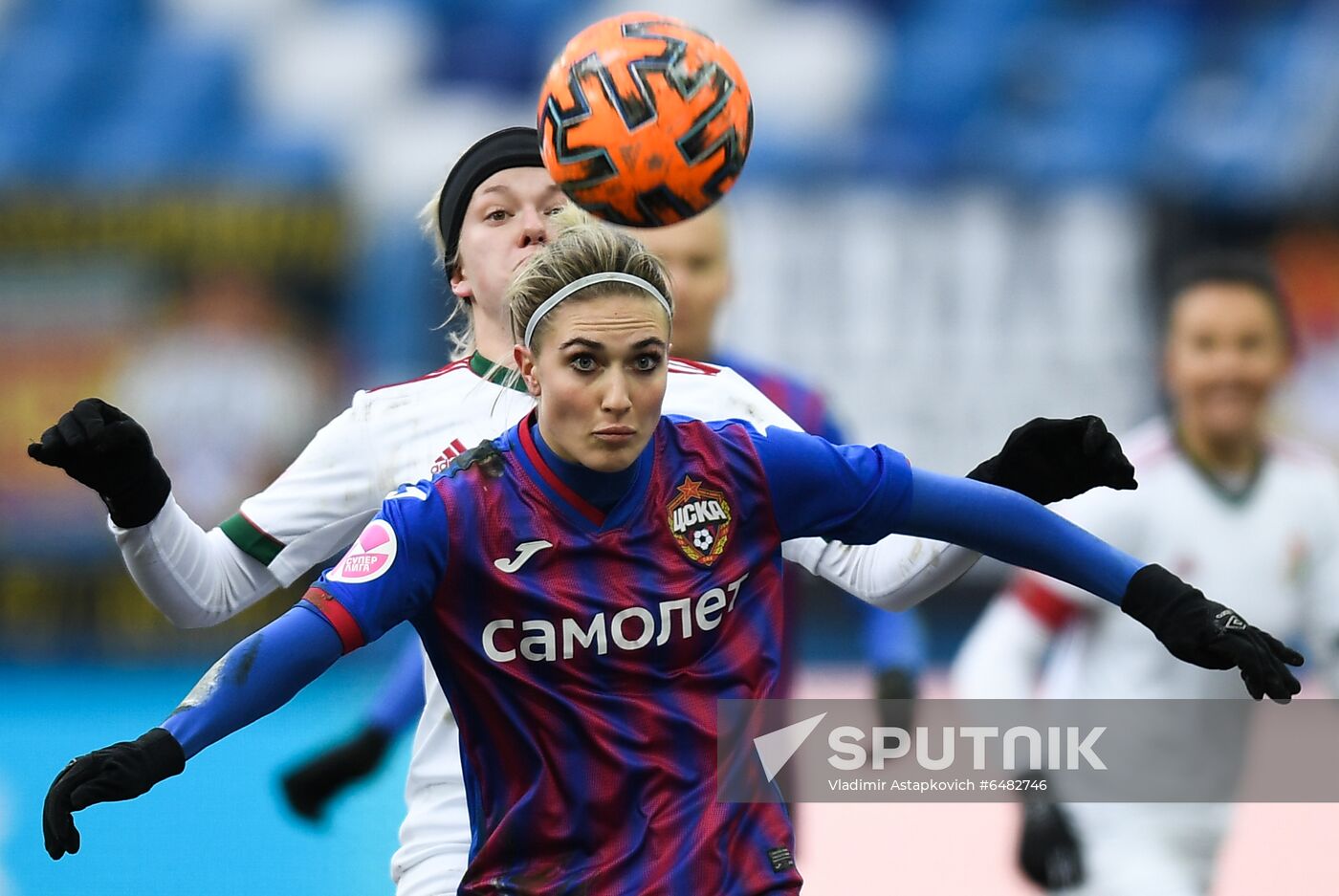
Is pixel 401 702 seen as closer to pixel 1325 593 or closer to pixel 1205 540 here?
pixel 1205 540

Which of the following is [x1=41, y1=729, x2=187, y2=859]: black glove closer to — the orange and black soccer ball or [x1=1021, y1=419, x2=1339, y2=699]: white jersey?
the orange and black soccer ball

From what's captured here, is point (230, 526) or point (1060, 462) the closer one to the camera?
point (1060, 462)

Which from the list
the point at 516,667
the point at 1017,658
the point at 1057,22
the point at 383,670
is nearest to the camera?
the point at 516,667

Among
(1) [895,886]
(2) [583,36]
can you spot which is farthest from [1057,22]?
(2) [583,36]

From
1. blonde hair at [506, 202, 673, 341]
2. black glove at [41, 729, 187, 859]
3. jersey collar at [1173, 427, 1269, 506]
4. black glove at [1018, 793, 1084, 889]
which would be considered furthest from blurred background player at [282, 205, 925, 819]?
black glove at [41, 729, 187, 859]

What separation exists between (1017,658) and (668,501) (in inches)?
81.3

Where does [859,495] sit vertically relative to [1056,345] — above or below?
below

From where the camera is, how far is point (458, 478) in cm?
352

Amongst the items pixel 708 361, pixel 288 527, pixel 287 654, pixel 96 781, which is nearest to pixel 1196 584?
pixel 708 361

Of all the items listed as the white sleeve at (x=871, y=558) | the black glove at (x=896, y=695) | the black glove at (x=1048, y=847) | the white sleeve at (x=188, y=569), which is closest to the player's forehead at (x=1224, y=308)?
the black glove at (x=896, y=695)

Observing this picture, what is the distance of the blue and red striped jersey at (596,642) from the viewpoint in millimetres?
3439

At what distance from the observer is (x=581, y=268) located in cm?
354

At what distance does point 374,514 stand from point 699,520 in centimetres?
85

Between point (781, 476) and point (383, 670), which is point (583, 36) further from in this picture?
point (383, 670)
